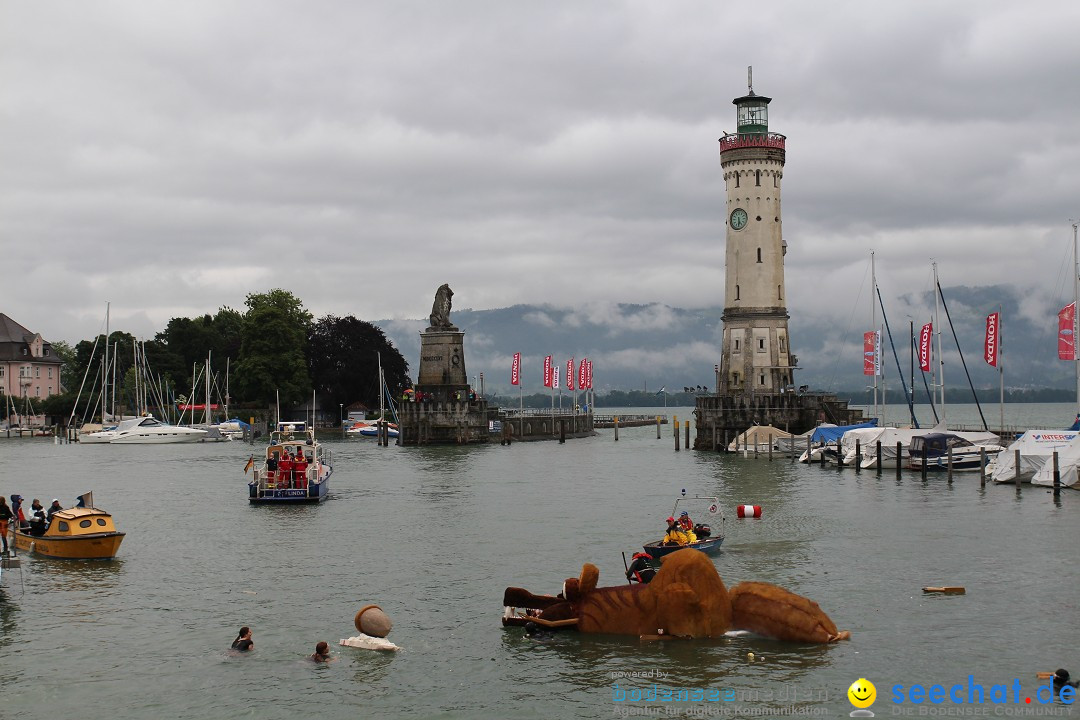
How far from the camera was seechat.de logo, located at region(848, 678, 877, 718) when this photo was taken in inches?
858

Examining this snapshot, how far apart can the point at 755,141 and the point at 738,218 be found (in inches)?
266

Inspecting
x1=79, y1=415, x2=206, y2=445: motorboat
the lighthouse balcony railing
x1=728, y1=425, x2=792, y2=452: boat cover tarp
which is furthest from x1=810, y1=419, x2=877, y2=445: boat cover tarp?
x1=79, y1=415, x2=206, y2=445: motorboat

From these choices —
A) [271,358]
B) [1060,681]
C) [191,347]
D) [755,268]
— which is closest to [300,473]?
[1060,681]

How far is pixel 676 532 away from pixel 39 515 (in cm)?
2205

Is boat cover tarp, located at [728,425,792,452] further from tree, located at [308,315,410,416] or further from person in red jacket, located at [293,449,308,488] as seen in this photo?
tree, located at [308,315,410,416]

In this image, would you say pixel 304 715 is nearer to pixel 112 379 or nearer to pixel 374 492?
pixel 374 492

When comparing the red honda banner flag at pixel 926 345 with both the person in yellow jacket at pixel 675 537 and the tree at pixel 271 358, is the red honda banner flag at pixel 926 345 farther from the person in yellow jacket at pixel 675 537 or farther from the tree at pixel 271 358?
the tree at pixel 271 358

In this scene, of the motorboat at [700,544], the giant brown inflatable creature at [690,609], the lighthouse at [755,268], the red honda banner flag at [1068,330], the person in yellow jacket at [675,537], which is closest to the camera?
the giant brown inflatable creature at [690,609]

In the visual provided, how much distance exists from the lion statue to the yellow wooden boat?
76.4m

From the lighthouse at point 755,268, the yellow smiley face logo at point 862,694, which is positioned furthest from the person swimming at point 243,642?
the lighthouse at point 755,268

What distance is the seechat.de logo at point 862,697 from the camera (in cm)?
2178

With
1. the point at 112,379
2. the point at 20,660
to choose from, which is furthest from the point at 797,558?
the point at 112,379

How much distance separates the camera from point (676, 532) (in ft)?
119

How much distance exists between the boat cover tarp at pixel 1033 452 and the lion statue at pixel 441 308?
63229 millimetres
